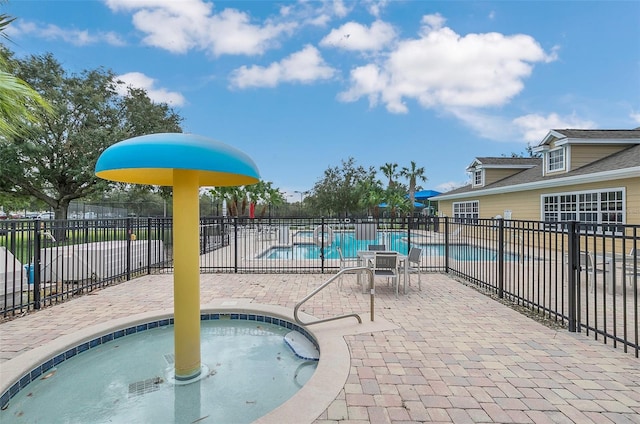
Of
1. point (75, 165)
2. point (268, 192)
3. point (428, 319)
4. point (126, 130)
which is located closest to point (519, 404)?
point (428, 319)

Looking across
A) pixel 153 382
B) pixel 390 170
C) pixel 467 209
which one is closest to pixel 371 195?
pixel 390 170

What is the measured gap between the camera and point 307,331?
420cm

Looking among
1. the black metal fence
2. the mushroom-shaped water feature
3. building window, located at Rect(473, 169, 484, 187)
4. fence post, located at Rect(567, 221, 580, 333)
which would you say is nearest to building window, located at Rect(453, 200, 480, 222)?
building window, located at Rect(473, 169, 484, 187)

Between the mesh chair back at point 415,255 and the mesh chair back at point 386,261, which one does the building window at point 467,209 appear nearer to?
the mesh chair back at point 415,255

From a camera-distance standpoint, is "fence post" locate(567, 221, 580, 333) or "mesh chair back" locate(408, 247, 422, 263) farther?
"mesh chair back" locate(408, 247, 422, 263)

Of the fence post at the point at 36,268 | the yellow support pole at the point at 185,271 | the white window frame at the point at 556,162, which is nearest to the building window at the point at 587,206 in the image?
the white window frame at the point at 556,162

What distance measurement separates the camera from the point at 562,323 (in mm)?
4418

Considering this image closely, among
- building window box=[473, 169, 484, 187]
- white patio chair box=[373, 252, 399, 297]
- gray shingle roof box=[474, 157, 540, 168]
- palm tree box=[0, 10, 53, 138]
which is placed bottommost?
white patio chair box=[373, 252, 399, 297]

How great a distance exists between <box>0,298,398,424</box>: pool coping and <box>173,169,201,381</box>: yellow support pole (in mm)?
1288

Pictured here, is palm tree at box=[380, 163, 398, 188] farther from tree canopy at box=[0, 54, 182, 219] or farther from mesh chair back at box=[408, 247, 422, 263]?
mesh chair back at box=[408, 247, 422, 263]

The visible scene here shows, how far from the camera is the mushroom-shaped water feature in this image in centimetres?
255

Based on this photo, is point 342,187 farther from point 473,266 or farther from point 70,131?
point 473,266

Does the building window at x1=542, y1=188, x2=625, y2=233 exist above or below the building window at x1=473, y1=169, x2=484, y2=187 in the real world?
below

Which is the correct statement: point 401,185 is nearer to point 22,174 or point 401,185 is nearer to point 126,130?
point 126,130
